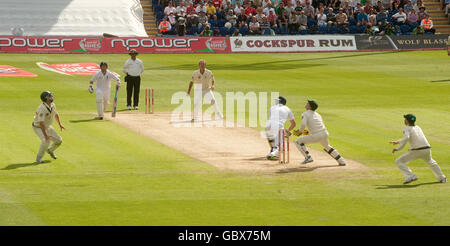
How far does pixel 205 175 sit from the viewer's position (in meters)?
18.4

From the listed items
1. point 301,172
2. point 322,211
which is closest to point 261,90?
point 301,172

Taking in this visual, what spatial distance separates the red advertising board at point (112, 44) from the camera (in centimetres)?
4750

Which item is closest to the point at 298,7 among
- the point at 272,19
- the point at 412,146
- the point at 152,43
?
the point at 272,19

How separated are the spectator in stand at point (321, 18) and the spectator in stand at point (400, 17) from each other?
5.29m

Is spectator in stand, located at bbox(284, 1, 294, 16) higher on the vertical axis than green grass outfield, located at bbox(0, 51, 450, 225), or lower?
higher

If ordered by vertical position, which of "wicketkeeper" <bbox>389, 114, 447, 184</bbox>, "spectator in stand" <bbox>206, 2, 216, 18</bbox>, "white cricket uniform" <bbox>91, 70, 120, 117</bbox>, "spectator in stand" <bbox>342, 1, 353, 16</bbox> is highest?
"spectator in stand" <bbox>342, 1, 353, 16</bbox>

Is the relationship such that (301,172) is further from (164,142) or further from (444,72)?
(444,72)

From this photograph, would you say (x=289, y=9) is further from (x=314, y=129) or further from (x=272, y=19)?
(x=314, y=129)

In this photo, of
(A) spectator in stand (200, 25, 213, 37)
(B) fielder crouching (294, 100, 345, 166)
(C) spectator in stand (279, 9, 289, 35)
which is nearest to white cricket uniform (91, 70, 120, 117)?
(B) fielder crouching (294, 100, 345, 166)

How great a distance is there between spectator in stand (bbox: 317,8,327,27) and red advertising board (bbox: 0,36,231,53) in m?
7.09

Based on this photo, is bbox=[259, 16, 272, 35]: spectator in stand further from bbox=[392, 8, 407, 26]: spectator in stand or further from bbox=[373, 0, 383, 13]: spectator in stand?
bbox=[392, 8, 407, 26]: spectator in stand

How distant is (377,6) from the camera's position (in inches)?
2206

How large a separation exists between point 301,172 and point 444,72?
2730 cm

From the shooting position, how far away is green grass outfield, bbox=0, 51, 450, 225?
14.3 m
